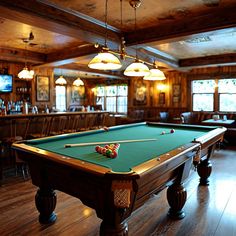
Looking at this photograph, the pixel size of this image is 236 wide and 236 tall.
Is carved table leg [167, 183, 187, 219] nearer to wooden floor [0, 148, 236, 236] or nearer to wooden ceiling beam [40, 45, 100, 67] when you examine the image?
wooden floor [0, 148, 236, 236]

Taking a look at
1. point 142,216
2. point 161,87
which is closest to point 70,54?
point 142,216

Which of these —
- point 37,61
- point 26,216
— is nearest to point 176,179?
point 26,216

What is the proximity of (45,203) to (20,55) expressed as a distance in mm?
5377

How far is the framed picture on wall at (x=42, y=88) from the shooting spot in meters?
8.17

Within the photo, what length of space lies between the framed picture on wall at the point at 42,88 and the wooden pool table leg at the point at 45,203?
20.3 feet

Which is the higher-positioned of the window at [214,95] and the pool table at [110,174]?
the window at [214,95]

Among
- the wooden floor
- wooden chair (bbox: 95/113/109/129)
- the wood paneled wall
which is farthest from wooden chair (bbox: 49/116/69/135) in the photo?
the wood paneled wall

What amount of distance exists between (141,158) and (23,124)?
12.8 feet

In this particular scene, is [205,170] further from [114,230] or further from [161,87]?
[161,87]

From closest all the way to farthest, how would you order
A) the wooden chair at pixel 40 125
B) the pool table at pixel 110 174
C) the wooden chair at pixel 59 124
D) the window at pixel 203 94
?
the pool table at pixel 110 174
the wooden chair at pixel 40 125
the wooden chair at pixel 59 124
the window at pixel 203 94

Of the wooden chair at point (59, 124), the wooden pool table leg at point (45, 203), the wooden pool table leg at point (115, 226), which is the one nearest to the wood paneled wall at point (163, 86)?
the wooden chair at point (59, 124)

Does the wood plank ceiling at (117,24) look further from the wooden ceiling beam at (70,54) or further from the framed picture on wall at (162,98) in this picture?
the framed picture on wall at (162,98)

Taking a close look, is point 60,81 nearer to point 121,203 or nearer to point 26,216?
point 26,216

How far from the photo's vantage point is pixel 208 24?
3.70m
